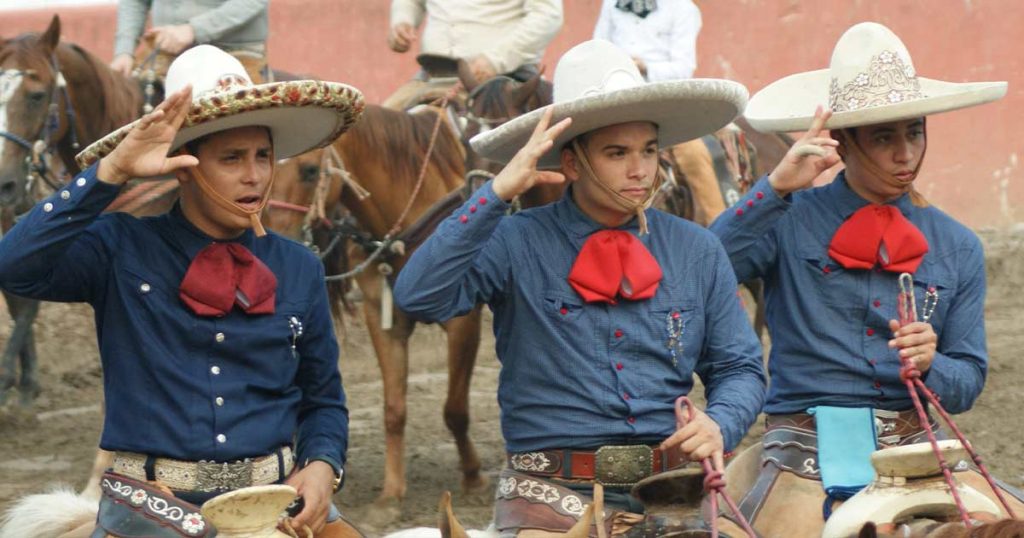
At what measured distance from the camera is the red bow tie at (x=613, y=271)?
13.6 ft

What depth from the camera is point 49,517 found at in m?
3.95

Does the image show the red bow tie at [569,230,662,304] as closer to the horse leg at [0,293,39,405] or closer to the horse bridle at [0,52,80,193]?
the horse bridle at [0,52,80,193]

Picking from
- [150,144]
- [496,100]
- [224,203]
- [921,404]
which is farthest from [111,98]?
[921,404]

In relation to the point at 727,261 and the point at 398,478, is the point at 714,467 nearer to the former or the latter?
the point at 727,261

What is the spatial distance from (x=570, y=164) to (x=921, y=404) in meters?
1.16

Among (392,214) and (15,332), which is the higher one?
(392,214)

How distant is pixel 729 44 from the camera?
12688mm

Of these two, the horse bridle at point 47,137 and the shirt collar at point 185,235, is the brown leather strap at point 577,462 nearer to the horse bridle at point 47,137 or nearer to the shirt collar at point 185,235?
the shirt collar at point 185,235

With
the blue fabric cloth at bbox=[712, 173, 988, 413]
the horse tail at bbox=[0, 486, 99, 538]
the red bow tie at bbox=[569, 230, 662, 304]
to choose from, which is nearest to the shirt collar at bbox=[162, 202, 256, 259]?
the horse tail at bbox=[0, 486, 99, 538]

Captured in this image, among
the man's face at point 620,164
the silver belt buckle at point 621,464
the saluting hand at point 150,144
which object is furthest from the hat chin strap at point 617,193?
the saluting hand at point 150,144

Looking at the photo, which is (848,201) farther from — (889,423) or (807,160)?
(889,423)

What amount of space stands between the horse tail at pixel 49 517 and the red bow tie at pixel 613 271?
1372 millimetres

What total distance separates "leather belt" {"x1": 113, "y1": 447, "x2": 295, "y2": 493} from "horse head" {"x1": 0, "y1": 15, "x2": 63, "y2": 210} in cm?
380

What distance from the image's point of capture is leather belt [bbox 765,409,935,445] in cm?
459
